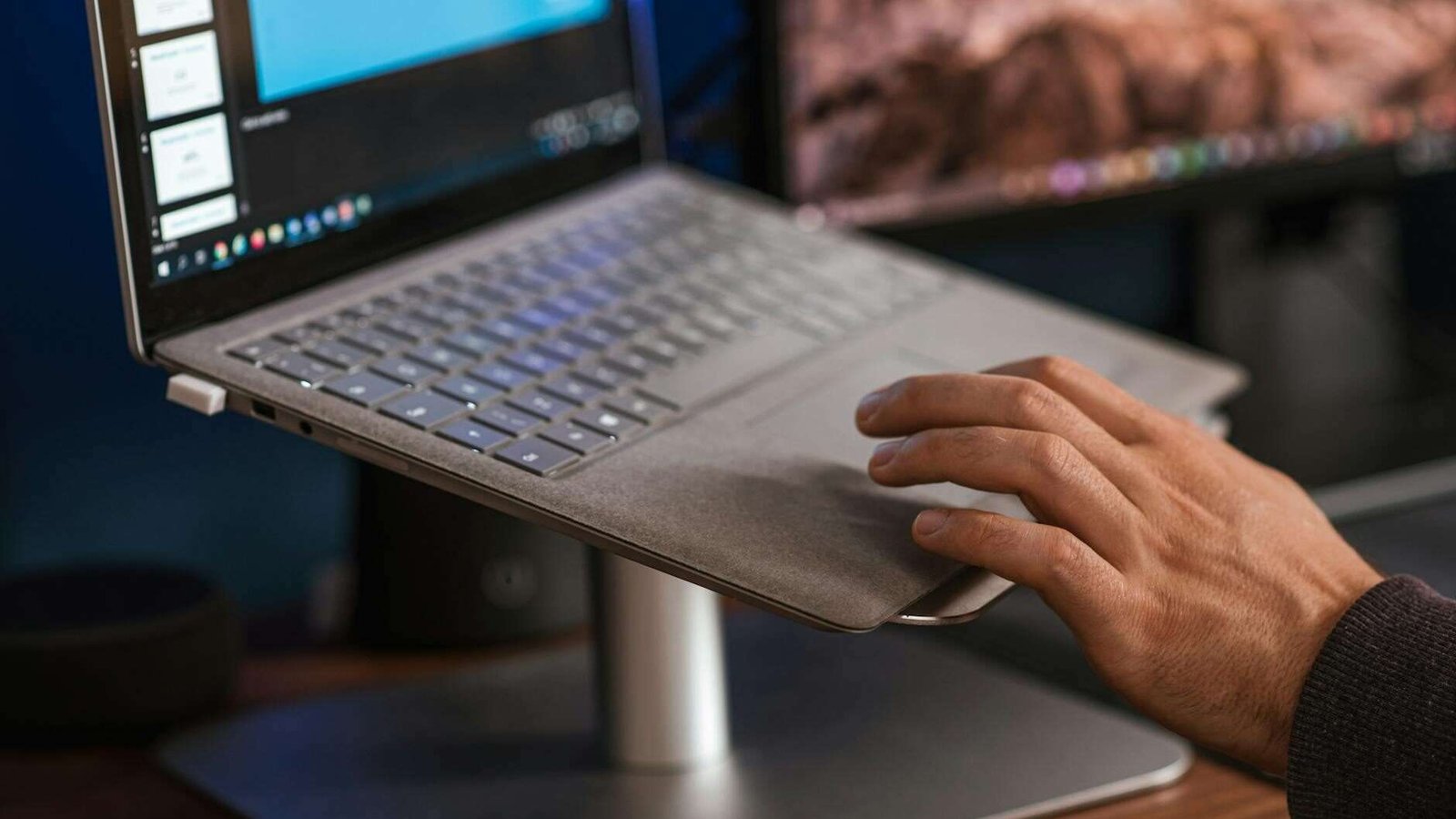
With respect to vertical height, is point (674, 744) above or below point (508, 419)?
below

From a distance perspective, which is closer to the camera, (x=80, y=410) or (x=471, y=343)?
(x=471, y=343)

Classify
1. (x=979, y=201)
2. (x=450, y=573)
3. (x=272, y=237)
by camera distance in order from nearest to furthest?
(x=272, y=237) < (x=450, y=573) < (x=979, y=201)

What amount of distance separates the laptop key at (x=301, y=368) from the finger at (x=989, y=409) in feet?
0.65

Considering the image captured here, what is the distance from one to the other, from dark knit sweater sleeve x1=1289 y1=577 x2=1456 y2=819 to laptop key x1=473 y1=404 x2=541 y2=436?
0.91 ft

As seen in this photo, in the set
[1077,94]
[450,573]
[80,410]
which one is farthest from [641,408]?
[1077,94]

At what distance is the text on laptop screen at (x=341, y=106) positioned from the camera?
0.59 meters

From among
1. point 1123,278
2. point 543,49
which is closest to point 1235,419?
point 1123,278

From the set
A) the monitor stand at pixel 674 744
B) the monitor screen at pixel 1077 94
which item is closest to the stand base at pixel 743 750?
the monitor stand at pixel 674 744

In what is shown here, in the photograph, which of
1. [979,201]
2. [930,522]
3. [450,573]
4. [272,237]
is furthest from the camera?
[979,201]

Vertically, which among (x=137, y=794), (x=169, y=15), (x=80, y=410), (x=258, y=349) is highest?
(x=169, y=15)

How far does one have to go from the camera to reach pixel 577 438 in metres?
0.58

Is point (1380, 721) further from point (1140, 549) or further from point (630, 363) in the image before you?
point (630, 363)

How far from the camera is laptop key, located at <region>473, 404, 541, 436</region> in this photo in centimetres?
57

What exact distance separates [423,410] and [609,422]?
0.22 ft
